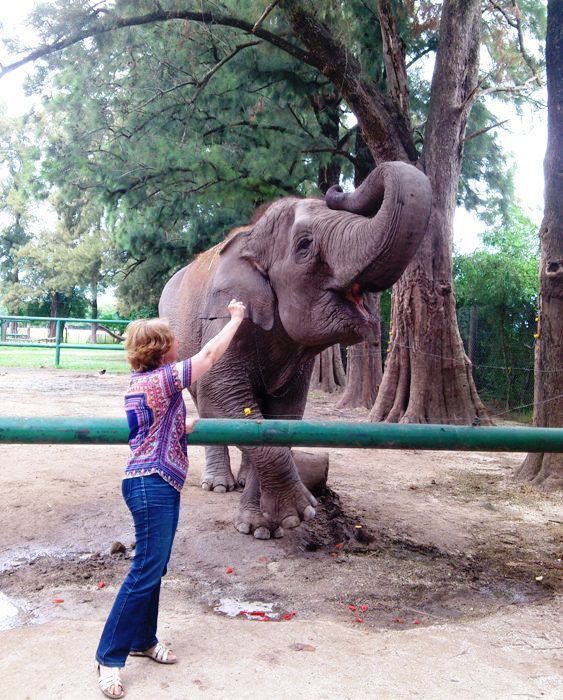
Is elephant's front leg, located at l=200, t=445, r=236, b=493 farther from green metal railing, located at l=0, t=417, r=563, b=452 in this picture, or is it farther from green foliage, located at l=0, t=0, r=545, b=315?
green foliage, located at l=0, t=0, r=545, b=315

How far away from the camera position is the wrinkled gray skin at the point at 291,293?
367cm

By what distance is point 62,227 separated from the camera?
42.0 metres

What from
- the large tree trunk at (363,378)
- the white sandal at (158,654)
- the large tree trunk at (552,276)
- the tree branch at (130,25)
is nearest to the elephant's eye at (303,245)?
the white sandal at (158,654)

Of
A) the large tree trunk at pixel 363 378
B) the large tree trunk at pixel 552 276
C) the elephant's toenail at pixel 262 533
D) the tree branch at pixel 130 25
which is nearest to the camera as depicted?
the elephant's toenail at pixel 262 533

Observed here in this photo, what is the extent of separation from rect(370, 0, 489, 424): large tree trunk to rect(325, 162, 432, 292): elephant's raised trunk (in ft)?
19.4

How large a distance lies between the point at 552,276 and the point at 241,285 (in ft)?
11.4

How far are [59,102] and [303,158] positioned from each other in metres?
4.54

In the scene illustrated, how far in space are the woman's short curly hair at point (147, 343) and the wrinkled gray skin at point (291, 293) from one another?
4.80 feet

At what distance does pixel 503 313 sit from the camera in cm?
1362

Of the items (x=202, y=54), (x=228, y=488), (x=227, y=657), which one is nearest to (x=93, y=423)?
(x=227, y=657)

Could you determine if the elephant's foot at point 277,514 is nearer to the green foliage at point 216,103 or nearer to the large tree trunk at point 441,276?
the large tree trunk at point 441,276

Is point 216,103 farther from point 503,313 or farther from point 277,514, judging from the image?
point 277,514

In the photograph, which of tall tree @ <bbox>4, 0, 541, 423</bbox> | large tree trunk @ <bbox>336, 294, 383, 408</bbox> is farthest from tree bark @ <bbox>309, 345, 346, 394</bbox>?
tall tree @ <bbox>4, 0, 541, 423</bbox>

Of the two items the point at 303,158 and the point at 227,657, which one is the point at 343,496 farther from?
the point at 303,158
